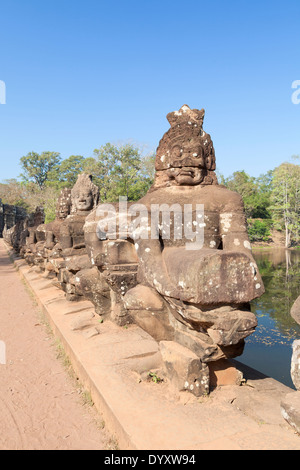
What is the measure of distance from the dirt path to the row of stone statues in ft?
2.85

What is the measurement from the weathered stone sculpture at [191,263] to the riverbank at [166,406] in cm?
20

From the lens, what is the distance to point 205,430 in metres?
2.13

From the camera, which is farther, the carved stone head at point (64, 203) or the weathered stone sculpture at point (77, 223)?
the carved stone head at point (64, 203)

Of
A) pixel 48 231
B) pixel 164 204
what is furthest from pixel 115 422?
pixel 48 231

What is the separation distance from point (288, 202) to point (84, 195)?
86.7 feet

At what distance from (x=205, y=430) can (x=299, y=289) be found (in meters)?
9.30

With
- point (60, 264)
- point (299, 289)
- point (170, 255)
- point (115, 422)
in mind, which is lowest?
point (299, 289)

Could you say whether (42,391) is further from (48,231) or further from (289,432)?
(48,231)

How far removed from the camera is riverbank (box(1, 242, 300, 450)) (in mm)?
2031

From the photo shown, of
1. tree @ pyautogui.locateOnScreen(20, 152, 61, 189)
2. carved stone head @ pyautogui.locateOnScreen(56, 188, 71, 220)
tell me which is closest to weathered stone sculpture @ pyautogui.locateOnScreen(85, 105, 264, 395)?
carved stone head @ pyautogui.locateOnScreen(56, 188, 71, 220)

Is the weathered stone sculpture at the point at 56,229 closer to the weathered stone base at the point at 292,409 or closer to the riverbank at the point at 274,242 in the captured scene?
the weathered stone base at the point at 292,409

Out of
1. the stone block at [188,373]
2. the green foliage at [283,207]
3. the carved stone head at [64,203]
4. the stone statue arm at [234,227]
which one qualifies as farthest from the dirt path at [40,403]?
the green foliage at [283,207]

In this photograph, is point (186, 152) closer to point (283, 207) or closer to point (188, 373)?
point (188, 373)

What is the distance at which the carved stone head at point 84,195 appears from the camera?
6.43 m
